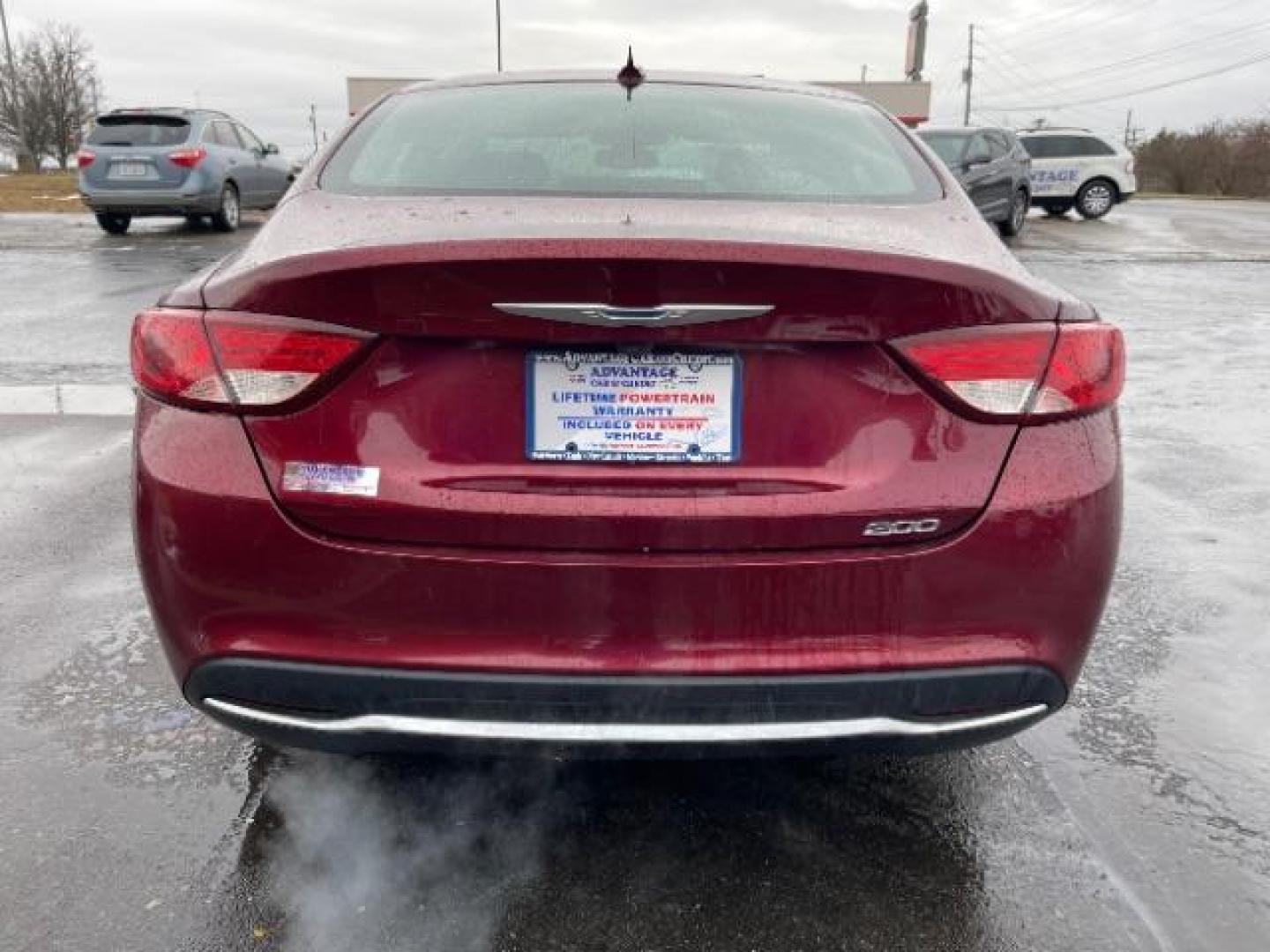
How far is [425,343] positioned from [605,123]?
1.15 m

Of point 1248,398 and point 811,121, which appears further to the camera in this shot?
point 1248,398

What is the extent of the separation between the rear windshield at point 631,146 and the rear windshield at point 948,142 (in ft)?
50.7

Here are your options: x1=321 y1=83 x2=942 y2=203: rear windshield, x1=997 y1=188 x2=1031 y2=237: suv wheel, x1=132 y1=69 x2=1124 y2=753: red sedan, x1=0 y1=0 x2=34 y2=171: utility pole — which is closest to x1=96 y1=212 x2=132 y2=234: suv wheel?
x1=997 y1=188 x2=1031 y2=237: suv wheel

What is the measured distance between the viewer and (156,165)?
1562cm

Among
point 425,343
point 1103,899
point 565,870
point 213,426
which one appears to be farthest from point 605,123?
point 1103,899

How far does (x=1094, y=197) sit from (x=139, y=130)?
60.0 ft

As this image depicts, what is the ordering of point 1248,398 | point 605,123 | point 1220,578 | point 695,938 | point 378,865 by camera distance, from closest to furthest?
point 695,938 → point 378,865 → point 605,123 → point 1220,578 → point 1248,398

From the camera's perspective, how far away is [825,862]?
2312 mm

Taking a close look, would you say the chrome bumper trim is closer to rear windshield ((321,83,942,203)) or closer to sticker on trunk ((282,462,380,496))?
sticker on trunk ((282,462,380,496))

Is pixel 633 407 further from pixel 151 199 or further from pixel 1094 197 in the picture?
pixel 1094 197

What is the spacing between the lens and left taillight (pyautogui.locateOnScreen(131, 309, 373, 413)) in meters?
1.86

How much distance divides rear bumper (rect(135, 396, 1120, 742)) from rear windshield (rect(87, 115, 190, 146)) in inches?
618

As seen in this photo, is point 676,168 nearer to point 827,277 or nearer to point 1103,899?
point 827,277

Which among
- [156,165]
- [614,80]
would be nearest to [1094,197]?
[156,165]
